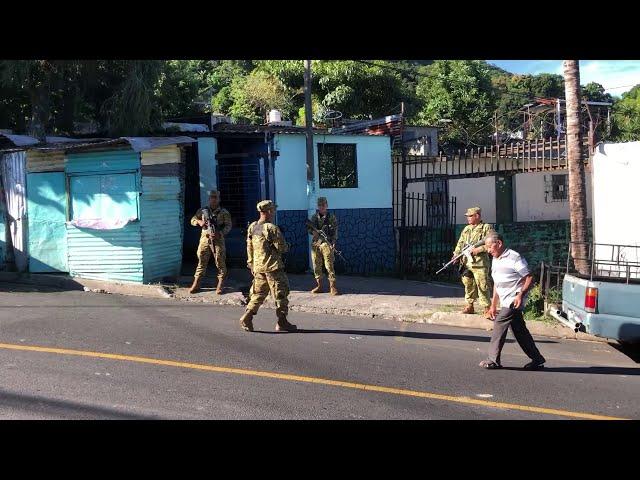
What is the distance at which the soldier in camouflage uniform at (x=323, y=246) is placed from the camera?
11555 mm

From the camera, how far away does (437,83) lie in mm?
28484

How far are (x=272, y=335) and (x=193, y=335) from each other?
96cm

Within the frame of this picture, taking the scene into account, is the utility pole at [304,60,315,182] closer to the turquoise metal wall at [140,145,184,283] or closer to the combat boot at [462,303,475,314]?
the turquoise metal wall at [140,145,184,283]

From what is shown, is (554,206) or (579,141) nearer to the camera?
(579,141)

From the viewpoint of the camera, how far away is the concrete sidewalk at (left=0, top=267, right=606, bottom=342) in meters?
A: 9.98

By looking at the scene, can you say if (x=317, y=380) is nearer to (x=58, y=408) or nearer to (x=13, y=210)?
(x=58, y=408)

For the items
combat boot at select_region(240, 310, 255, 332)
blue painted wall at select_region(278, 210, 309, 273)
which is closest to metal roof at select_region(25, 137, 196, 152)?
blue painted wall at select_region(278, 210, 309, 273)

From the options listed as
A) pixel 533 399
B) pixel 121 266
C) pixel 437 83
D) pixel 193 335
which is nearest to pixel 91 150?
pixel 121 266

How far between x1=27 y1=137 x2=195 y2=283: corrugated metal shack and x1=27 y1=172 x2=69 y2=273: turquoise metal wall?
0.02 meters

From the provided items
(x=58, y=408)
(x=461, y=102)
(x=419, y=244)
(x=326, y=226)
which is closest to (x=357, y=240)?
(x=419, y=244)

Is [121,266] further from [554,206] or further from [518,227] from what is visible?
[554,206]

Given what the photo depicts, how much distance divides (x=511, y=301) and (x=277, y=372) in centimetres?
250
